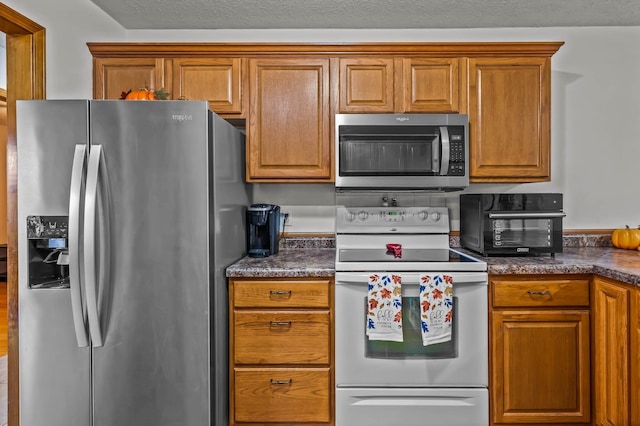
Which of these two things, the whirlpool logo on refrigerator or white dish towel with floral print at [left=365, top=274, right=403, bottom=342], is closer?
the whirlpool logo on refrigerator

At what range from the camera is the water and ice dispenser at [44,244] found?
5.84 ft

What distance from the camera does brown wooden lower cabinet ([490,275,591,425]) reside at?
6.78 feet

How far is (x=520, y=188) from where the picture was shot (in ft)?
9.42

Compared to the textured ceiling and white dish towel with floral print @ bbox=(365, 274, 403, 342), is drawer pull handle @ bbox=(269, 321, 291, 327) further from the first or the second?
the textured ceiling

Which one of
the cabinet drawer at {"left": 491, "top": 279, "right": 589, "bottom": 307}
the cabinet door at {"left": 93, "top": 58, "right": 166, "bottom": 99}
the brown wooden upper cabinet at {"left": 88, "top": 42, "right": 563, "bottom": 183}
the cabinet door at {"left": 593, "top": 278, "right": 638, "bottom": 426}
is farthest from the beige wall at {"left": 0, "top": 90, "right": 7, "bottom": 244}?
the cabinet door at {"left": 593, "top": 278, "right": 638, "bottom": 426}

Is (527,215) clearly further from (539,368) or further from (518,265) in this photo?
(539,368)

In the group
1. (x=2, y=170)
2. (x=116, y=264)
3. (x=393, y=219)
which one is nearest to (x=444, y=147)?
(x=393, y=219)

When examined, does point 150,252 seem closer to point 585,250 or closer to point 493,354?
point 493,354

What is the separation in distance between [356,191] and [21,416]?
7.02 ft

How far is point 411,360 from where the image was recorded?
2.08m

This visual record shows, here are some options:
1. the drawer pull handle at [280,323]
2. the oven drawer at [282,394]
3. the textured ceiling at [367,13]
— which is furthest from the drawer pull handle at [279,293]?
the textured ceiling at [367,13]

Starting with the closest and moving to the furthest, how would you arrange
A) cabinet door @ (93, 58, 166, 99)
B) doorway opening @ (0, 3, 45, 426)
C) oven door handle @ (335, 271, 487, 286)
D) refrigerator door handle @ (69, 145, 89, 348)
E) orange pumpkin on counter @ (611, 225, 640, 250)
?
1. refrigerator door handle @ (69, 145, 89, 348)
2. doorway opening @ (0, 3, 45, 426)
3. oven door handle @ (335, 271, 487, 286)
4. cabinet door @ (93, 58, 166, 99)
5. orange pumpkin on counter @ (611, 225, 640, 250)

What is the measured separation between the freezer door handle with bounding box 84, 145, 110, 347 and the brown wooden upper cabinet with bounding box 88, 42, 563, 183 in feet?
2.86

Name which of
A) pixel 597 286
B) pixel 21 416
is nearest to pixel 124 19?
pixel 21 416
